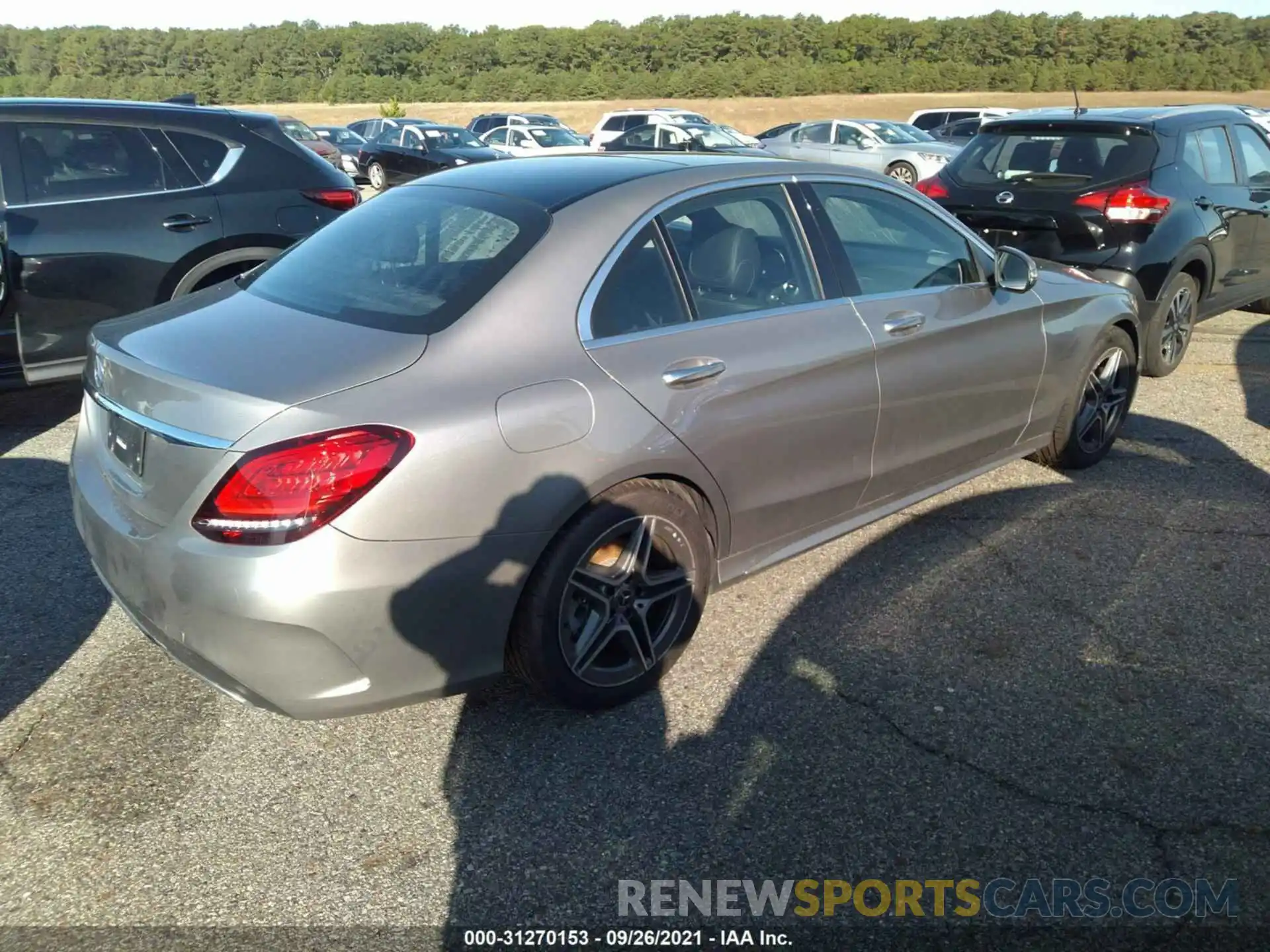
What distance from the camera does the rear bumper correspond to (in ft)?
8.34

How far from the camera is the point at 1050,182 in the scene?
672cm

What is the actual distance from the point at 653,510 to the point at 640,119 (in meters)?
25.9

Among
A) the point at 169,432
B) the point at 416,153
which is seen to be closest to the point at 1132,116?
the point at 169,432

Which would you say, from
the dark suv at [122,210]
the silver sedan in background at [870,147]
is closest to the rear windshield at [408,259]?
the dark suv at [122,210]

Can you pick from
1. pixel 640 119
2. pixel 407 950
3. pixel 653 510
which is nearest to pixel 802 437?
pixel 653 510

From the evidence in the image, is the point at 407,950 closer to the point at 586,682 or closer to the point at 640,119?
the point at 586,682

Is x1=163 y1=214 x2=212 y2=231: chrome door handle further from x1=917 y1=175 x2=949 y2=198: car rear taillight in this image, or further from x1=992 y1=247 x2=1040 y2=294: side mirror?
x1=917 y1=175 x2=949 y2=198: car rear taillight

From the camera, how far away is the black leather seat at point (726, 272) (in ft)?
11.2

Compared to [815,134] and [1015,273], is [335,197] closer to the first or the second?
[1015,273]

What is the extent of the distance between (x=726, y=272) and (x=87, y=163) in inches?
165

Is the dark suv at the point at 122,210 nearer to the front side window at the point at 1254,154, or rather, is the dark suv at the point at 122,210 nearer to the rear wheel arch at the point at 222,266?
the rear wheel arch at the point at 222,266

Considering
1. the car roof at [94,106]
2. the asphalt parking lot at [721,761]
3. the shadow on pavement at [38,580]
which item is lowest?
the shadow on pavement at [38,580]

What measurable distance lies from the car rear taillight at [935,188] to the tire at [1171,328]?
1.55 meters

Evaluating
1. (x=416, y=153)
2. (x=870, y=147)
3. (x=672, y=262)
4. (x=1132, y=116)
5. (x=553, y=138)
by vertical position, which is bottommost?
(x=416, y=153)
